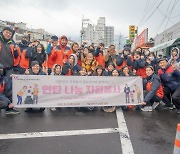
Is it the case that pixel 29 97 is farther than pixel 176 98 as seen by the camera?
No

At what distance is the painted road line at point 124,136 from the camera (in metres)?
3.98

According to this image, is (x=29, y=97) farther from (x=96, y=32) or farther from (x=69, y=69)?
(x=96, y=32)

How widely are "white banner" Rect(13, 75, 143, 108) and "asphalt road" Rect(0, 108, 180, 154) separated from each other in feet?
0.96

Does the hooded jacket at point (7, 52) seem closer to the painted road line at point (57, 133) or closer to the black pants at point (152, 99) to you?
the painted road line at point (57, 133)

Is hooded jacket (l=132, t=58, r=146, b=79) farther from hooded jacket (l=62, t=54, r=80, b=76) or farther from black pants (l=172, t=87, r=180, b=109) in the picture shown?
hooded jacket (l=62, t=54, r=80, b=76)

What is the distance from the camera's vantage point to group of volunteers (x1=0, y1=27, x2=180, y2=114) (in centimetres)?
660

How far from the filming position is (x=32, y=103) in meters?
6.22

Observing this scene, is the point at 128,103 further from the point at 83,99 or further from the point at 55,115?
the point at 55,115

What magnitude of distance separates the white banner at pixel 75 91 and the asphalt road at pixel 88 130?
0.29m

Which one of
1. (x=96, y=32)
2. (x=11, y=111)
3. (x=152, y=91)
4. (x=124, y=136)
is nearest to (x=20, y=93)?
(x=11, y=111)

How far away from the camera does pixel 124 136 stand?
4.61 metres

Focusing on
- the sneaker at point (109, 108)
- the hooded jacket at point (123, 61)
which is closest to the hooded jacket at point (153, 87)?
the sneaker at point (109, 108)

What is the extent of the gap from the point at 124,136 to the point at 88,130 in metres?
0.79

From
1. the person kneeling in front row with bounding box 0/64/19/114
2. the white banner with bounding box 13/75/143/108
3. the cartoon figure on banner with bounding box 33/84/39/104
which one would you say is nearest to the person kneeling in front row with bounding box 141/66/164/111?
the white banner with bounding box 13/75/143/108
